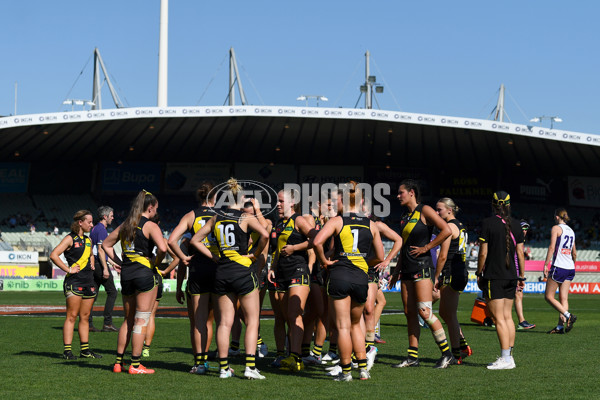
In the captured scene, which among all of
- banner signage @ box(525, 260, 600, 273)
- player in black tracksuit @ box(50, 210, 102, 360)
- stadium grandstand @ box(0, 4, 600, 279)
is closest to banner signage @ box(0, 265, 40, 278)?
stadium grandstand @ box(0, 4, 600, 279)

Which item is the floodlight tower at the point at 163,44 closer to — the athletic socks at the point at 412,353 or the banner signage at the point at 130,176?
the banner signage at the point at 130,176

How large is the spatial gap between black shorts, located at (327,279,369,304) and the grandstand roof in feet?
99.3

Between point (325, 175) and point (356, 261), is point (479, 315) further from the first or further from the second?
point (325, 175)

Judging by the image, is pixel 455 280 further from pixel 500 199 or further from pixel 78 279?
pixel 78 279

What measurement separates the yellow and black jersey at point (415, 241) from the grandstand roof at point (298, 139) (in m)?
29.0

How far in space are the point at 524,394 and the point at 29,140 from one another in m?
42.1

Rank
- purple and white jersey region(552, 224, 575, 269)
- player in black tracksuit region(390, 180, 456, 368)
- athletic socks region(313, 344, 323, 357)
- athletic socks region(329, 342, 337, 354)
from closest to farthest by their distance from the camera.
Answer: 1. player in black tracksuit region(390, 180, 456, 368)
2. athletic socks region(313, 344, 323, 357)
3. athletic socks region(329, 342, 337, 354)
4. purple and white jersey region(552, 224, 575, 269)

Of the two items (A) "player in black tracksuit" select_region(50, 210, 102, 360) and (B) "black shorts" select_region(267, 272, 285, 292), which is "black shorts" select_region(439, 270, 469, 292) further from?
(A) "player in black tracksuit" select_region(50, 210, 102, 360)

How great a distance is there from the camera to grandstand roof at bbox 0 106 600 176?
3791 cm

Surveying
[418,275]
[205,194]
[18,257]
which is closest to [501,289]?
[418,275]

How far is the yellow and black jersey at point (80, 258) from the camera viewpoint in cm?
981

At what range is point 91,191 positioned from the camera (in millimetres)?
52219

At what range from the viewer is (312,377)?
8.27 m

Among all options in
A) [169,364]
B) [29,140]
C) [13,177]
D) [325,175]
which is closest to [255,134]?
[325,175]
